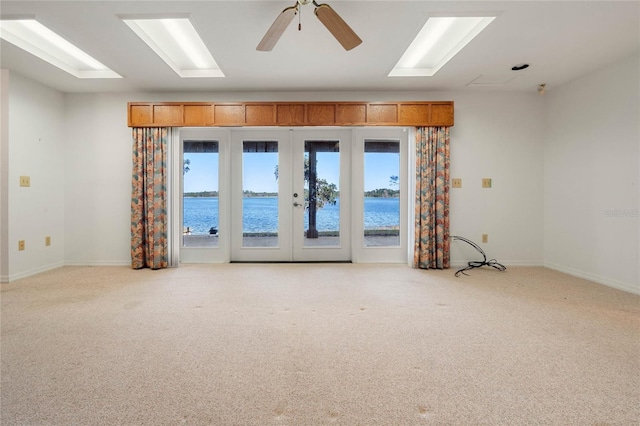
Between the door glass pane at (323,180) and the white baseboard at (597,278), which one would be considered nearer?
the white baseboard at (597,278)

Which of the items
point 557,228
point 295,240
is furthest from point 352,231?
point 557,228

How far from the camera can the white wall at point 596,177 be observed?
130 inches

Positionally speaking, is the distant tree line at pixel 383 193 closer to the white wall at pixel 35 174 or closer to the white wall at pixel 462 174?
the white wall at pixel 462 174

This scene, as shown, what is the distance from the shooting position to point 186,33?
10.3ft

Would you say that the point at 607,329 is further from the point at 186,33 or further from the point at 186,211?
the point at 186,211

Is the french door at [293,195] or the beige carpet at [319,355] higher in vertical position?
the french door at [293,195]

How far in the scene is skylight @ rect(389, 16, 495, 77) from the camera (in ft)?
9.52

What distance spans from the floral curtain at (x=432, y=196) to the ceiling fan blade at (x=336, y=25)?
2247 millimetres

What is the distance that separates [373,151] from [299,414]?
3881 mm

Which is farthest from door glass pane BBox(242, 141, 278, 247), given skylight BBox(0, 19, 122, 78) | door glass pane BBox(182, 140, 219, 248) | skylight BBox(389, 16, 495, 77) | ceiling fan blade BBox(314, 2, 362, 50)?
ceiling fan blade BBox(314, 2, 362, 50)

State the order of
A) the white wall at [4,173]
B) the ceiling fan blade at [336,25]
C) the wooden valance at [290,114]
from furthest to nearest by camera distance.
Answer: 1. the wooden valance at [290,114]
2. the white wall at [4,173]
3. the ceiling fan blade at [336,25]

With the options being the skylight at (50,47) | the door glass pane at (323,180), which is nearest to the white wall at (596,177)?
the door glass pane at (323,180)

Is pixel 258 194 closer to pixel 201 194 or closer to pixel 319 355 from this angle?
pixel 201 194

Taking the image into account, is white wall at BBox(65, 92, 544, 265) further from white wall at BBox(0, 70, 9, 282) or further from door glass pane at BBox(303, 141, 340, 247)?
door glass pane at BBox(303, 141, 340, 247)
